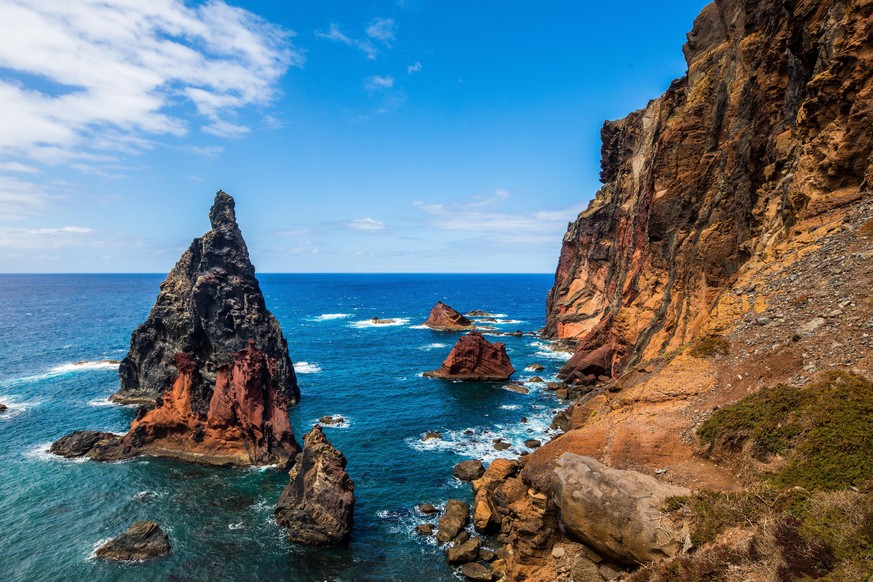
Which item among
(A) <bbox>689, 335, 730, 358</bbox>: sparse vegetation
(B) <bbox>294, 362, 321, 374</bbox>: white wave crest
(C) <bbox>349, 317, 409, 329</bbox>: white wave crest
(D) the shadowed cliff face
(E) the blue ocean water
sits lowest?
(E) the blue ocean water

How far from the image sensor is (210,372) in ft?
169

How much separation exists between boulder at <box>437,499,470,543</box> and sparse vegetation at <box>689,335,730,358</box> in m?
18.8

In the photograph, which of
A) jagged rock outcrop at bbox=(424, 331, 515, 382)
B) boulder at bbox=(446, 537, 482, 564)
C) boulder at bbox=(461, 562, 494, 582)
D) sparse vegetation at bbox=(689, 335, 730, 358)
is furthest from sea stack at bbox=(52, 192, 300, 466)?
sparse vegetation at bbox=(689, 335, 730, 358)

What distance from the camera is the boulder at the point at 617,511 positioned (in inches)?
734

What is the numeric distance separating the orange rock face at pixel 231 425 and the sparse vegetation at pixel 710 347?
35767 mm

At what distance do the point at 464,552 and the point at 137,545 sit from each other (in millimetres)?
21323

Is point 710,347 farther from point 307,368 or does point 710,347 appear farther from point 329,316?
point 329,316

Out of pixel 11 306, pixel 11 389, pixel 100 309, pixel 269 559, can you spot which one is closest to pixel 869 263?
pixel 269 559

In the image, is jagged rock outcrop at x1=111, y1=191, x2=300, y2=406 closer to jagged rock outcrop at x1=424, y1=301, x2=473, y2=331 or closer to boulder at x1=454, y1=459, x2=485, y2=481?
boulder at x1=454, y1=459, x2=485, y2=481

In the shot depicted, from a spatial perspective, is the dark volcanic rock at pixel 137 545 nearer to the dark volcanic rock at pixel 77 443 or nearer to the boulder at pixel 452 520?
the boulder at pixel 452 520

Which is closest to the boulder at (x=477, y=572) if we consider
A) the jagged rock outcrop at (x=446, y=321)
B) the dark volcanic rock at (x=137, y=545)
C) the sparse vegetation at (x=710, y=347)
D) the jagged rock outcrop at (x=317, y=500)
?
the jagged rock outcrop at (x=317, y=500)

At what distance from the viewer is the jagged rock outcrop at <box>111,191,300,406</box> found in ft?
171

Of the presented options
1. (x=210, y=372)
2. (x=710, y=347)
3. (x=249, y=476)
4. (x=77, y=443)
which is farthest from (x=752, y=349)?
(x=77, y=443)

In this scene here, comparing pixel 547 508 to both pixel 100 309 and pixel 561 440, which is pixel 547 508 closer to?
pixel 561 440
